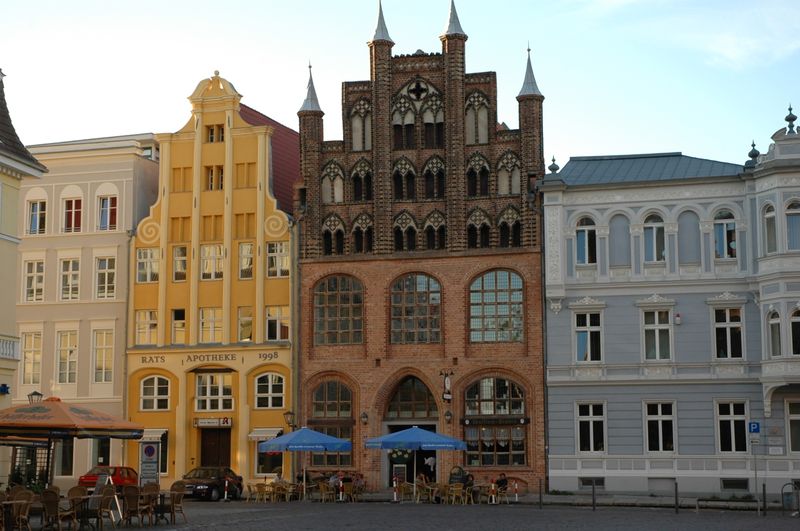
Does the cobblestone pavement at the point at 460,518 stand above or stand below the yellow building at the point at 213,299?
below

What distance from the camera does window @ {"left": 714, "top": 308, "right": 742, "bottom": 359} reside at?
47625 mm

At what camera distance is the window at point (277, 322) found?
53.6 m

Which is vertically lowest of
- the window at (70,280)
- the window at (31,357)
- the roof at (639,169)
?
the window at (31,357)

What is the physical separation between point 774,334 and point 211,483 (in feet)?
73.4

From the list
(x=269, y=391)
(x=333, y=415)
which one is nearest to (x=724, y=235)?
(x=333, y=415)

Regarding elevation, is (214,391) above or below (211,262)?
below

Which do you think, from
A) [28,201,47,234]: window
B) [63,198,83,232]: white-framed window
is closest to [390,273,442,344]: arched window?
[63,198,83,232]: white-framed window

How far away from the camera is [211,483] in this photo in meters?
47.3

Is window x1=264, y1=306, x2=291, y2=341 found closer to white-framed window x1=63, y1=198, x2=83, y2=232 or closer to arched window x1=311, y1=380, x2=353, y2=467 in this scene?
arched window x1=311, y1=380, x2=353, y2=467

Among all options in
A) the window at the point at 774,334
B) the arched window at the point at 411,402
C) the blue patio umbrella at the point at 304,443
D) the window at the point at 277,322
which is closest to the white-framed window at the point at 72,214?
the window at the point at 277,322

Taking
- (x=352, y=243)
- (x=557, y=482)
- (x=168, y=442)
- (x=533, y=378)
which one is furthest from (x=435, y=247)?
(x=168, y=442)

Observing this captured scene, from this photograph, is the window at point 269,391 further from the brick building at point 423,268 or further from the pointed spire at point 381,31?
the pointed spire at point 381,31

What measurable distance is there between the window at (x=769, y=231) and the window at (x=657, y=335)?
181 inches

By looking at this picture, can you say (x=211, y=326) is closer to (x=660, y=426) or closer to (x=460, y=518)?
(x=660, y=426)
